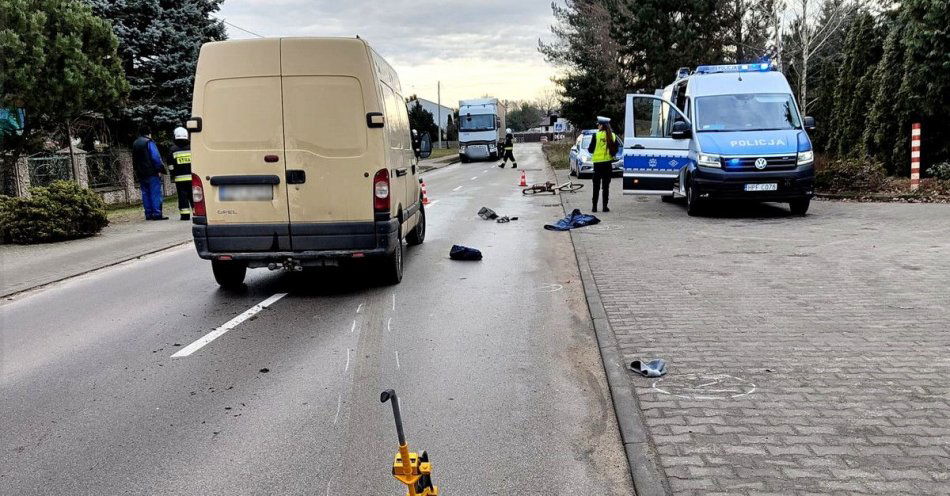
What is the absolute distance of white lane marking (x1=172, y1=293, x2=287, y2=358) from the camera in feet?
19.8

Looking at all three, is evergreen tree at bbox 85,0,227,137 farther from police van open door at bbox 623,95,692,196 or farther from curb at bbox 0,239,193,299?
police van open door at bbox 623,95,692,196

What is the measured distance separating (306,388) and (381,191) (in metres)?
3.10

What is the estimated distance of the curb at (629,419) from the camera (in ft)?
11.6

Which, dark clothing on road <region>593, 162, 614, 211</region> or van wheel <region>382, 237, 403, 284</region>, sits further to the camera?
dark clothing on road <region>593, 162, 614, 211</region>

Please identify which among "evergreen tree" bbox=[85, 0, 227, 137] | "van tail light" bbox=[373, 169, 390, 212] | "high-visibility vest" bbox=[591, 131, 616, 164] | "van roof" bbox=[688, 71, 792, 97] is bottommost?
"van tail light" bbox=[373, 169, 390, 212]

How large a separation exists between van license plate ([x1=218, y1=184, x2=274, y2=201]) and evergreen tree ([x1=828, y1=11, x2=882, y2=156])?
61.1 ft

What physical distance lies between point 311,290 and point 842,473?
6.07m

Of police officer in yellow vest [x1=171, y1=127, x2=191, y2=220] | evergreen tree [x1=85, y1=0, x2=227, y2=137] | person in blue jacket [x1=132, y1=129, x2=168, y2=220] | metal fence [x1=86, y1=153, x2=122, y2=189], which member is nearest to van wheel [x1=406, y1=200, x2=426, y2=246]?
police officer in yellow vest [x1=171, y1=127, x2=191, y2=220]

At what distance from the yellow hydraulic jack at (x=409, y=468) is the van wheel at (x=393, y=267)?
5369 millimetres

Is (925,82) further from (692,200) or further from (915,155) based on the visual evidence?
(692,200)

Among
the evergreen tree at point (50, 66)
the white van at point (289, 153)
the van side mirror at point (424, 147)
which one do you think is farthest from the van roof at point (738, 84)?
the evergreen tree at point (50, 66)

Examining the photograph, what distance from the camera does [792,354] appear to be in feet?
17.5

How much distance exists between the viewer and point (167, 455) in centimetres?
402

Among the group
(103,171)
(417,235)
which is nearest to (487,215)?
(417,235)
